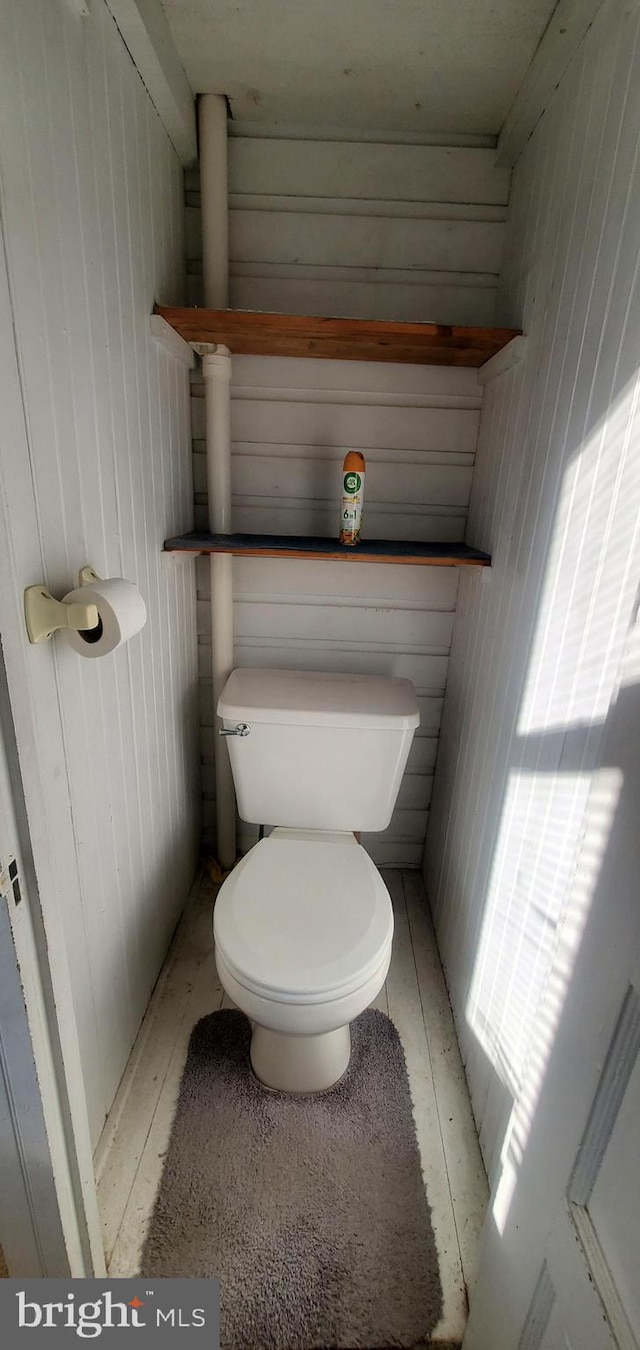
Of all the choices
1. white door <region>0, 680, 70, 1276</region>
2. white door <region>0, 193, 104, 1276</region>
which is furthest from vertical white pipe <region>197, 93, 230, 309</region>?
white door <region>0, 680, 70, 1276</region>

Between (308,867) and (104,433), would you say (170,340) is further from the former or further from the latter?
(308,867)

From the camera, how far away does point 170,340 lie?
1.33 m

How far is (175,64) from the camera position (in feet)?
3.87

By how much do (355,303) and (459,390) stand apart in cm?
35

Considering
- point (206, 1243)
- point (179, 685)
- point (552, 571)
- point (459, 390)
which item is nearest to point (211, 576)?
point (179, 685)

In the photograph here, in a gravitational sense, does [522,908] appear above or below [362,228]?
below

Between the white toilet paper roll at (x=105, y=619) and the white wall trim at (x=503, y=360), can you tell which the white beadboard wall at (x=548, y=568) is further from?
the white toilet paper roll at (x=105, y=619)

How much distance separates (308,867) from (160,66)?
164 cm

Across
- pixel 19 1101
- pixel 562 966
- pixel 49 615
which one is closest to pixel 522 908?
pixel 562 966

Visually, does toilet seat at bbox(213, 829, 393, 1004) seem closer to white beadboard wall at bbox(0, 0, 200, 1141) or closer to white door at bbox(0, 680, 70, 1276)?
white beadboard wall at bbox(0, 0, 200, 1141)

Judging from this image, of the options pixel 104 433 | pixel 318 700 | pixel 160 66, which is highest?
pixel 160 66

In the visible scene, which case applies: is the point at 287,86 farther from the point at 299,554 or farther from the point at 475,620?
the point at 475,620

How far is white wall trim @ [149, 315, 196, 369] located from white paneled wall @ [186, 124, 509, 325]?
0.17m

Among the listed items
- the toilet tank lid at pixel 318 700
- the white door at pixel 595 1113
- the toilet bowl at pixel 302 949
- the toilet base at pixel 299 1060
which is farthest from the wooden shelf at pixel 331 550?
the toilet base at pixel 299 1060
